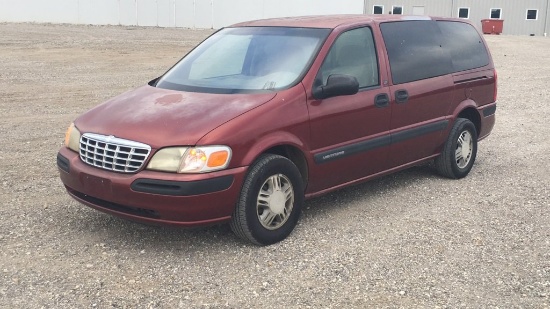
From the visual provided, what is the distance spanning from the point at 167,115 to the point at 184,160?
51 centimetres

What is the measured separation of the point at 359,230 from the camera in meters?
5.09

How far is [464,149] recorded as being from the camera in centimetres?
675

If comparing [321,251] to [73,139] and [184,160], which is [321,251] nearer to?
[184,160]

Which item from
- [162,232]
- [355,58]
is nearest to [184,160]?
[162,232]

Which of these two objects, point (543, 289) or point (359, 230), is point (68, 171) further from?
point (543, 289)

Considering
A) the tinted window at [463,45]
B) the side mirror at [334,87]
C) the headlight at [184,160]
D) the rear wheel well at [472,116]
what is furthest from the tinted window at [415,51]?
the headlight at [184,160]

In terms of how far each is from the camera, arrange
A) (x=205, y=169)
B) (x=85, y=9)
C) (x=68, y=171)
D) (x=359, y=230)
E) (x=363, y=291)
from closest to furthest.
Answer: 1. (x=363, y=291)
2. (x=205, y=169)
3. (x=68, y=171)
4. (x=359, y=230)
5. (x=85, y=9)

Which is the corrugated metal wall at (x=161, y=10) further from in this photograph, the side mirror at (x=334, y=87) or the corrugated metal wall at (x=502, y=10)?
the side mirror at (x=334, y=87)

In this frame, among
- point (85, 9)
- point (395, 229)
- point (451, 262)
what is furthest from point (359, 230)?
point (85, 9)

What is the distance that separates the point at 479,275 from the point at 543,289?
1.35ft

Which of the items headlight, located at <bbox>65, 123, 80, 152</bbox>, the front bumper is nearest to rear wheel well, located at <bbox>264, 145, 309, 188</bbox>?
the front bumper

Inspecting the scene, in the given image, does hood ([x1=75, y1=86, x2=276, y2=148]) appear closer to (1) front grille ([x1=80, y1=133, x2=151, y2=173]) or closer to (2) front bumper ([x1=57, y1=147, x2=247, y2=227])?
(1) front grille ([x1=80, y1=133, x2=151, y2=173])

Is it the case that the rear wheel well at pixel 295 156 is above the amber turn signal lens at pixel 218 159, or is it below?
below

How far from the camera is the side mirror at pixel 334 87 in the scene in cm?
500
